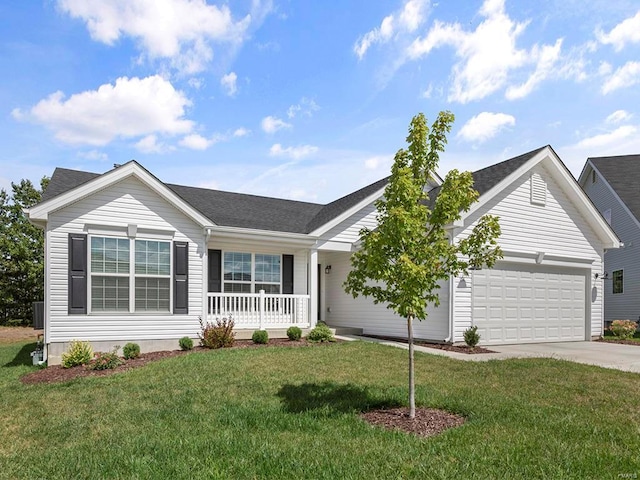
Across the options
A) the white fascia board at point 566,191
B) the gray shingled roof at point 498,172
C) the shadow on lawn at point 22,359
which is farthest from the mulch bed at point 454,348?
the shadow on lawn at point 22,359

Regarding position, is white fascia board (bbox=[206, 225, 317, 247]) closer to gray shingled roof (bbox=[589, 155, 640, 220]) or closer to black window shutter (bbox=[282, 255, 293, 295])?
black window shutter (bbox=[282, 255, 293, 295])

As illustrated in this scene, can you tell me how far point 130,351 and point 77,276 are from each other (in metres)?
2.19

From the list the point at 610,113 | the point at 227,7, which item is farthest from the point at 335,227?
the point at 610,113

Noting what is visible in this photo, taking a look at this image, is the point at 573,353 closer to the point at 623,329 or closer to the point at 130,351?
the point at 623,329

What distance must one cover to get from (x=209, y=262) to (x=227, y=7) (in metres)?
6.90

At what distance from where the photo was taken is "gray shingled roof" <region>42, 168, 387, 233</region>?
1311 centimetres

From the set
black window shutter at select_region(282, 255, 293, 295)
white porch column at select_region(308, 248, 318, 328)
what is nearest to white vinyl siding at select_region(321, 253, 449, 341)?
white porch column at select_region(308, 248, 318, 328)

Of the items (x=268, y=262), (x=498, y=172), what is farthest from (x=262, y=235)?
(x=498, y=172)

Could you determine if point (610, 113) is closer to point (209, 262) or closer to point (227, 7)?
point (227, 7)

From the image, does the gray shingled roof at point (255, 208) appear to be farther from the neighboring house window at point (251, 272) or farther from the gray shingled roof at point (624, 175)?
the gray shingled roof at point (624, 175)

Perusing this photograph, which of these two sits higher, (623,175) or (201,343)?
(623,175)

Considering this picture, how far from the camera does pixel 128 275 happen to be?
11.0 meters

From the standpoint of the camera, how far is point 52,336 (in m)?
10.3

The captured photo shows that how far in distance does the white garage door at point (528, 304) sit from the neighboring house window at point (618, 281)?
347 inches
